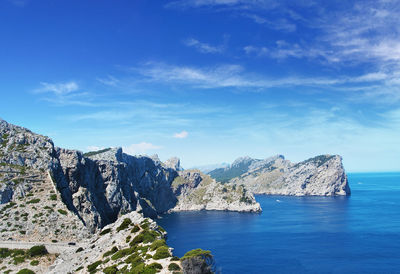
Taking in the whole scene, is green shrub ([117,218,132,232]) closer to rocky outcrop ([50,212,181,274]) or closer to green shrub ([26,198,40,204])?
rocky outcrop ([50,212,181,274])

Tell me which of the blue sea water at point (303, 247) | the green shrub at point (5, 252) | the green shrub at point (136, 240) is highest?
the green shrub at point (136, 240)

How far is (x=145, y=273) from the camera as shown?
1414 inches

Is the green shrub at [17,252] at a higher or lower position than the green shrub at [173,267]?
lower

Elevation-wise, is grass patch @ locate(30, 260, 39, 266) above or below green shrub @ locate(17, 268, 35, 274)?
above

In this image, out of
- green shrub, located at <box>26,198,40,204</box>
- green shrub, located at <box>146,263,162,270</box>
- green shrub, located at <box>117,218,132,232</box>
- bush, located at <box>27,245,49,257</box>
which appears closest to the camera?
green shrub, located at <box>146,263,162,270</box>

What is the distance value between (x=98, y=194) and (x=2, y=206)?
333ft

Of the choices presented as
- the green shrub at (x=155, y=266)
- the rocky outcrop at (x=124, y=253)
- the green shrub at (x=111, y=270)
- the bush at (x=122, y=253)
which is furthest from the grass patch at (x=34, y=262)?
the green shrub at (x=155, y=266)

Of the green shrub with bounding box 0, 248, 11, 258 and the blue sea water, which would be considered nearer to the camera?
the green shrub with bounding box 0, 248, 11, 258

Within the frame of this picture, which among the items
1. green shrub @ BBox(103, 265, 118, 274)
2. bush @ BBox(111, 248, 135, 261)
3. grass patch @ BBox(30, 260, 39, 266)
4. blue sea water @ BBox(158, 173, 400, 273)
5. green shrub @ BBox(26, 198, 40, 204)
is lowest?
blue sea water @ BBox(158, 173, 400, 273)

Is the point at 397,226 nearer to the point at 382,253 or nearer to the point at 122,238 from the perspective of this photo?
the point at 382,253

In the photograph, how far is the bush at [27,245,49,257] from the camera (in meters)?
64.5

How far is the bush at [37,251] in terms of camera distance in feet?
212

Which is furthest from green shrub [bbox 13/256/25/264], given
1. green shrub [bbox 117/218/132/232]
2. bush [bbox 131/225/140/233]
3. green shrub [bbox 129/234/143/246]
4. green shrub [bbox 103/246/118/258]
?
green shrub [bbox 129/234/143/246]

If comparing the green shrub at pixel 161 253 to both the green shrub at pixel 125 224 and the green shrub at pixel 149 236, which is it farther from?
the green shrub at pixel 125 224
